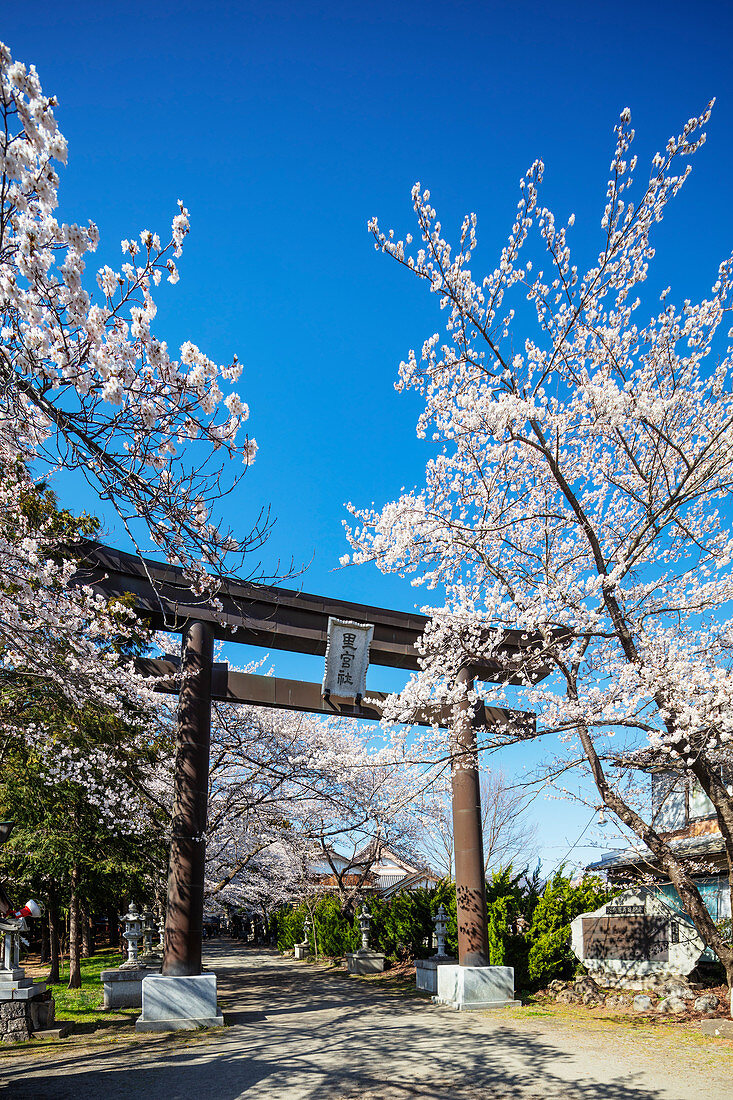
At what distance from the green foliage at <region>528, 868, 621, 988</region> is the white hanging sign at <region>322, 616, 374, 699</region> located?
223 inches

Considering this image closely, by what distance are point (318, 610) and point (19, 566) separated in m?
5.61

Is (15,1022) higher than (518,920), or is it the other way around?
(15,1022)

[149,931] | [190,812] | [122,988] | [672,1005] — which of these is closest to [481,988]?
[672,1005]

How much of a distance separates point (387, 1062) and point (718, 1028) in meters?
4.28

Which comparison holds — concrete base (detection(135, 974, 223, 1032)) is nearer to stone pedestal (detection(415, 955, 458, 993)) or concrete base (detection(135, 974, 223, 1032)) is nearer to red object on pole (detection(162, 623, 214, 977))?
red object on pole (detection(162, 623, 214, 977))

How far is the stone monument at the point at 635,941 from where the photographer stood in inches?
472

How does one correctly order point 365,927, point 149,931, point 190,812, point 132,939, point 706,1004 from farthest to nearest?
point 365,927
point 149,931
point 132,939
point 190,812
point 706,1004

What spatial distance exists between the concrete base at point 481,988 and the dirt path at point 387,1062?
0.48 metres

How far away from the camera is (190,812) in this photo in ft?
33.4

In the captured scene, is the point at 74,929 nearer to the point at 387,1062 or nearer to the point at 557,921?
the point at 387,1062

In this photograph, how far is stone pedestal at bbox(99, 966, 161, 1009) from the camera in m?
11.3

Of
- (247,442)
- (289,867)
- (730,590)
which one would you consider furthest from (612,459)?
(289,867)

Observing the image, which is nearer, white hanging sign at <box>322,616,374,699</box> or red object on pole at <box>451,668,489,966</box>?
red object on pole at <box>451,668,489,966</box>

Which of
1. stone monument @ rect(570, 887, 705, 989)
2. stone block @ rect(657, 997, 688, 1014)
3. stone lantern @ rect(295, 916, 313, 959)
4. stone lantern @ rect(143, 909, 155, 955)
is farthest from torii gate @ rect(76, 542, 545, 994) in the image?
stone lantern @ rect(295, 916, 313, 959)
